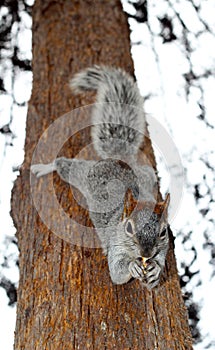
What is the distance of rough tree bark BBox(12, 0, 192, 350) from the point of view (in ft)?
6.06

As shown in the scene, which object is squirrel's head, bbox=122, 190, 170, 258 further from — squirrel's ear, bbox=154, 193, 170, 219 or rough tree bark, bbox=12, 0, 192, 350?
rough tree bark, bbox=12, 0, 192, 350

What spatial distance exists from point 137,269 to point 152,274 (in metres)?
0.07

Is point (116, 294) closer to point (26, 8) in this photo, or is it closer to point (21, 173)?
point (21, 173)

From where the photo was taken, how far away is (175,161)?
2809 mm

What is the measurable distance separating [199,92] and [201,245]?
3.12ft

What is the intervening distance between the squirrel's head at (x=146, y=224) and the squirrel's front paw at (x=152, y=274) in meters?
0.06

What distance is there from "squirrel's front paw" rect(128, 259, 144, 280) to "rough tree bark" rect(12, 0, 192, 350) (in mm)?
65

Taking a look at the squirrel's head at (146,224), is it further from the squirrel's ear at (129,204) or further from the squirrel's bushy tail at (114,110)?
the squirrel's bushy tail at (114,110)

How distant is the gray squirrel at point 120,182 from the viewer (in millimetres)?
2012

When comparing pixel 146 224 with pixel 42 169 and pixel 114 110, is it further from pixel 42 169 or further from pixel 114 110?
pixel 114 110

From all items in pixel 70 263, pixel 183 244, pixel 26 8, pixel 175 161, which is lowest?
pixel 70 263

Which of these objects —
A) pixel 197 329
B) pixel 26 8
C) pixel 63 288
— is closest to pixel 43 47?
pixel 26 8

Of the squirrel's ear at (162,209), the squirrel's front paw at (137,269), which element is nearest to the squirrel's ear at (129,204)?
the squirrel's ear at (162,209)

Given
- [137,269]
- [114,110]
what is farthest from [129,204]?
[114,110]
